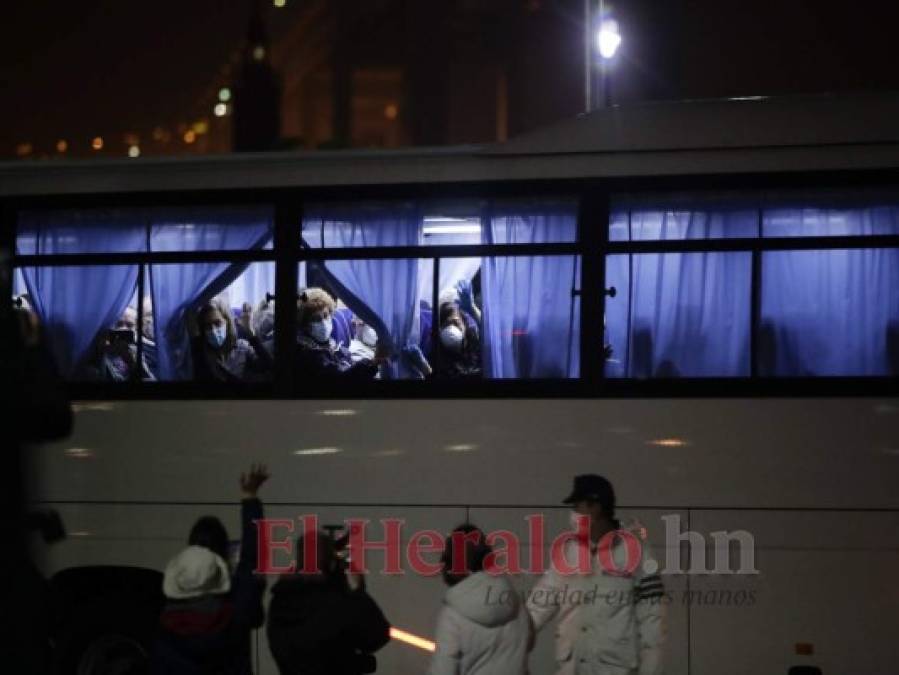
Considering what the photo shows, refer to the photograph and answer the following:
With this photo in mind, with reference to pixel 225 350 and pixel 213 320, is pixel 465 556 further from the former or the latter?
pixel 213 320

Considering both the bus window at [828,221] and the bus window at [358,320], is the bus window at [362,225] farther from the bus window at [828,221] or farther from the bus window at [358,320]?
the bus window at [828,221]

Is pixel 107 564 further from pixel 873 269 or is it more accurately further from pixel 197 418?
pixel 873 269

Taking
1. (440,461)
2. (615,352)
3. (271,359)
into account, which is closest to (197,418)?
(271,359)

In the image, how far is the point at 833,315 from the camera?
319 inches

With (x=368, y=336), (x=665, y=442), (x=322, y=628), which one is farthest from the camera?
(x=368, y=336)

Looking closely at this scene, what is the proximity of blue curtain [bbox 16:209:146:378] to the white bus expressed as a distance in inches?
0.8

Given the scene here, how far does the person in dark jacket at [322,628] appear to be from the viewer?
683 cm

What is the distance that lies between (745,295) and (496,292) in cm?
161

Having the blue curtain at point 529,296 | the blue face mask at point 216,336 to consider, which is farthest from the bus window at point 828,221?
the blue face mask at point 216,336

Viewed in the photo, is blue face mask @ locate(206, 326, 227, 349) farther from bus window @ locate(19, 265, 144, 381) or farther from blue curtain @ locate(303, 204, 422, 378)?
blue curtain @ locate(303, 204, 422, 378)

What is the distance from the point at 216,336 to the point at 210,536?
1.53 meters

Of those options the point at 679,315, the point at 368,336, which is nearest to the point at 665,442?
the point at 679,315

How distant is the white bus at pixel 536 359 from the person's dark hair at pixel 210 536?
0.33 meters

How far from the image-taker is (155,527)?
8547 millimetres
